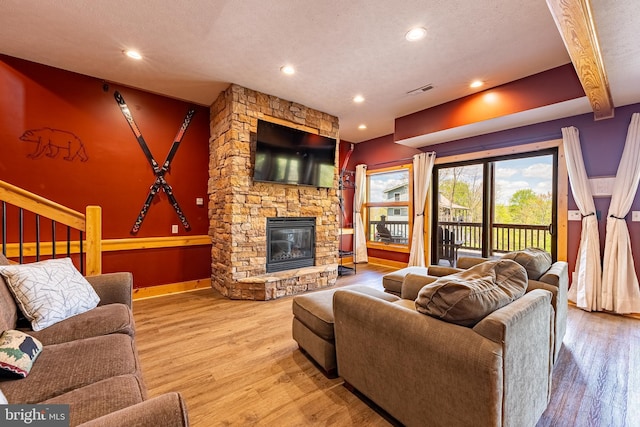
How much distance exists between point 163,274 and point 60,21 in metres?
2.89

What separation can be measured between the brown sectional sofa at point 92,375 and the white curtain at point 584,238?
169 inches

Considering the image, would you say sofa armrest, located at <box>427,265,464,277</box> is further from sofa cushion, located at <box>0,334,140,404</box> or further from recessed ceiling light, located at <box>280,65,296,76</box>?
recessed ceiling light, located at <box>280,65,296,76</box>

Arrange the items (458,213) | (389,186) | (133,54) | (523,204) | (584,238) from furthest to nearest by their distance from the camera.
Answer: (389,186) < (458,213) < (523,204) < (584,238) < (133,54)

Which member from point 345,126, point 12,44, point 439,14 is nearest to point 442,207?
point 345,126

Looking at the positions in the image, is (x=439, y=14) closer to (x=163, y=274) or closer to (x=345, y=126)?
(x=345, y=126)

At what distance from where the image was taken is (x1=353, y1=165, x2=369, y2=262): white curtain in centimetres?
590

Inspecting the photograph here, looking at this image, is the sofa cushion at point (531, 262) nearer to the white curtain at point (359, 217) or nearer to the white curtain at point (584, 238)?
the white curtain at point (584, 238)

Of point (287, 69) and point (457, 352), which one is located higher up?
point (287, 69)

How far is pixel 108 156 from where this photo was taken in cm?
338

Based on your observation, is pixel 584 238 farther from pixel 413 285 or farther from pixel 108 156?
pixel 108 156

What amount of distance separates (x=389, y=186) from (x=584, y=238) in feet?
10.6

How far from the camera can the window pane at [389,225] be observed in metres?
5.66

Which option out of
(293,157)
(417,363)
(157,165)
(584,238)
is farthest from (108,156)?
(584,238)

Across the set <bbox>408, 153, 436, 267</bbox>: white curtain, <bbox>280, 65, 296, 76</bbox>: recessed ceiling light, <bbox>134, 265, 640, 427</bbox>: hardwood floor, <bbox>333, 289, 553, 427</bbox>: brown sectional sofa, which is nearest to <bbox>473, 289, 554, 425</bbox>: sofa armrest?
<bbox>333, 289, 553, 427</bbox>: brown sectional sofa
